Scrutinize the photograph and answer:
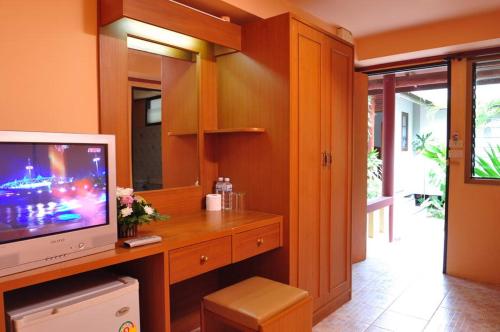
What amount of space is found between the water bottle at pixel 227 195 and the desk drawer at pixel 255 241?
41 centimetres

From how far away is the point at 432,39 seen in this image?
331cm

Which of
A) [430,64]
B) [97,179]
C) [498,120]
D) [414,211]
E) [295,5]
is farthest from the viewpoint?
[414,211]

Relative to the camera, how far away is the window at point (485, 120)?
11.0 feet

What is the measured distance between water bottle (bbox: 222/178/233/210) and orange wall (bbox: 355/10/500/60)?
2182 mm

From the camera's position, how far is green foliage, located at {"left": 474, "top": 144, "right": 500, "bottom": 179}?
3369 millimetres

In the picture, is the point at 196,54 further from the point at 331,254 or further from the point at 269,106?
the point at 331,254

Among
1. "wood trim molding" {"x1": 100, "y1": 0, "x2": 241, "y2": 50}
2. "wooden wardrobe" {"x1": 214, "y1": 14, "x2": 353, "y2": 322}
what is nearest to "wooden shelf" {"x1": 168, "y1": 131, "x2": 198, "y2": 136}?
"wooden wardrobe" {"x1": 214, "y1": 14, "x2": 353, "y2": 322}

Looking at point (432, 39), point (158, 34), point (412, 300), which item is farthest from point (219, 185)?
point (432, 39)

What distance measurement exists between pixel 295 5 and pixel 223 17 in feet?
2.63

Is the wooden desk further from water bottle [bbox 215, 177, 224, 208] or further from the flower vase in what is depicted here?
water bottle [bbox 215, 177, 224, 208]

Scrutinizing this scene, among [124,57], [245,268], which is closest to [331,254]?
[245,268]

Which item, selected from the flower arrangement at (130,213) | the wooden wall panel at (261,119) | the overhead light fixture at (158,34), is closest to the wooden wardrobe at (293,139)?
the wooden wall panel at (261,119)

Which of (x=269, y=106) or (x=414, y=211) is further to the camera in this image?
(x=414, y=211)

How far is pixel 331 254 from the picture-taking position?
2713 millimetres
